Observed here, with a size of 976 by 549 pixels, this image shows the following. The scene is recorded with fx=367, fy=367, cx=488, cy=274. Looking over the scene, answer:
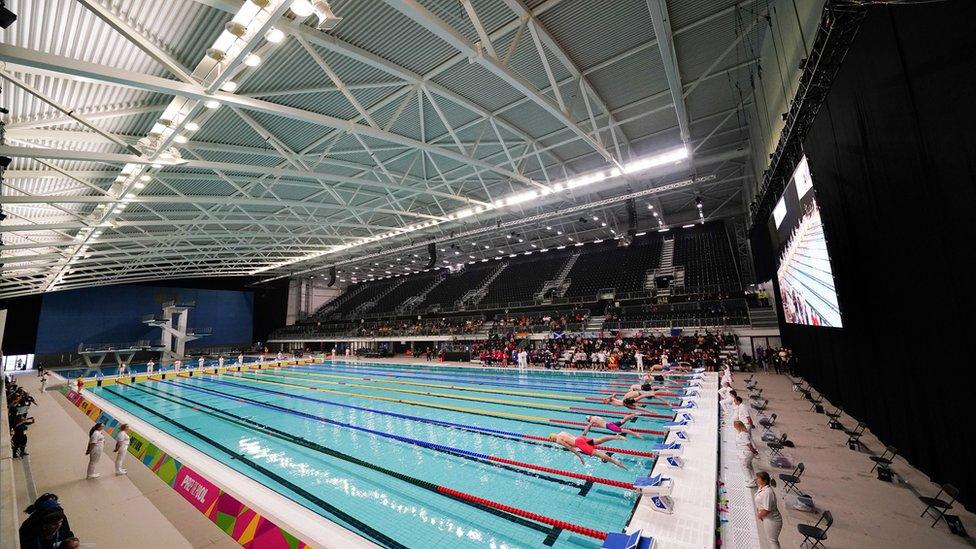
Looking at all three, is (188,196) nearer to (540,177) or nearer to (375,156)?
(375,156)

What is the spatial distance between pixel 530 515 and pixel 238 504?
12.0ft

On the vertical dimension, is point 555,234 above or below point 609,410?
above

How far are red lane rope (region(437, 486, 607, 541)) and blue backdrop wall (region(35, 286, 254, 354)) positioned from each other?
1570 inches

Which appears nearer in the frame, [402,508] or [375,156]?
[402,508]

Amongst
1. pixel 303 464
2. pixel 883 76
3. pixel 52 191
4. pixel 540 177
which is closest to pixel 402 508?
pixel 303 464

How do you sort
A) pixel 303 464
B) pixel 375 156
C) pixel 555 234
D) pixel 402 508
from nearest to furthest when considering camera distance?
pixel 402 508 → pixel 303 464 → pixel 375 156 → pixel 555 234

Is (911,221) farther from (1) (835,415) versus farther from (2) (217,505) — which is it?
(2) (217,505)

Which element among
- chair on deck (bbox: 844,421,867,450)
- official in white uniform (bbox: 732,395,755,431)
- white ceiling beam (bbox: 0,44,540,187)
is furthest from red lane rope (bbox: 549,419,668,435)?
white ceiling beam (bbox: 0,44,540,187)

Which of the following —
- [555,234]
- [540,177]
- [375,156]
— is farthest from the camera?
[555,234]

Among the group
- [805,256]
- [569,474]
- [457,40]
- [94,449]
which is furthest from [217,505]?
[805,256]

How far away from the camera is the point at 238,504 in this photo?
457cm

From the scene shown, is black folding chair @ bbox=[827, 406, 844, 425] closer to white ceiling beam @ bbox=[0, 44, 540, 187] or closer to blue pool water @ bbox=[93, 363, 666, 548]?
blue pool water @ bbox=[93, 363, 666, 548]

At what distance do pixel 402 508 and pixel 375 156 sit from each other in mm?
11577

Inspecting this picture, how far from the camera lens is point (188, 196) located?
14.9 m
